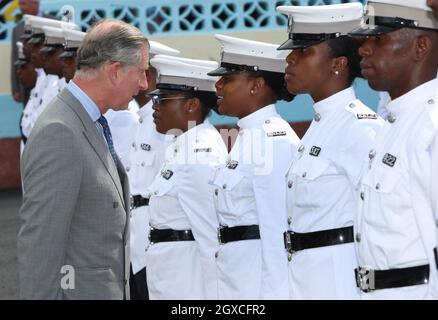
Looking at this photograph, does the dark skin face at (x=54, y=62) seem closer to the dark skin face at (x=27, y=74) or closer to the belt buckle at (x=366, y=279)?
the dark skin face at (x=27, y=74)

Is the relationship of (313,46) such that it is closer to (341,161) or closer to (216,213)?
(341,161)

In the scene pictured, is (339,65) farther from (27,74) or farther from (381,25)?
(27,74)

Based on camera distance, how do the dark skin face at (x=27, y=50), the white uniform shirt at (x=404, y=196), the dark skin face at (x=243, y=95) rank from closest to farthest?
the white uniform shirt at (x=404, y=196) < the dark skin face at (x=243, y=95) < the dark skin face at (x=27, y=50)

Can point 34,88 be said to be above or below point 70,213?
below

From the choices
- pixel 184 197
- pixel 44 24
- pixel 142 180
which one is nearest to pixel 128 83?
pixel 184 197

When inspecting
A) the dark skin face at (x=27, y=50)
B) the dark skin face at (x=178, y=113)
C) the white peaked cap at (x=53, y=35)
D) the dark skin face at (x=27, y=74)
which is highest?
the dark skin face at (x=178, y=113)

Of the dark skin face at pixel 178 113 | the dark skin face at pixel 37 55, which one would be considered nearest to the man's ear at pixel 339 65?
the dark skin face at pixel 178 113

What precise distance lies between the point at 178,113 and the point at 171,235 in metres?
0.76

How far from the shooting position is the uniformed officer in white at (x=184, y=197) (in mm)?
5508

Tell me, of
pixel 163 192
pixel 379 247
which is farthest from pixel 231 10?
pixel 379 247

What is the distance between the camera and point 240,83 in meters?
5.33

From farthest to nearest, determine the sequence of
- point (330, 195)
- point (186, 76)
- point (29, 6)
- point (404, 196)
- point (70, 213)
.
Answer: point (29, 6) < point (186, 76) < point (330, 195) < point (404, 196) < point (70, 213)

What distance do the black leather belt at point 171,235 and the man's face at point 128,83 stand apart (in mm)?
1840

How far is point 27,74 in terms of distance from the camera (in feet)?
36.0
